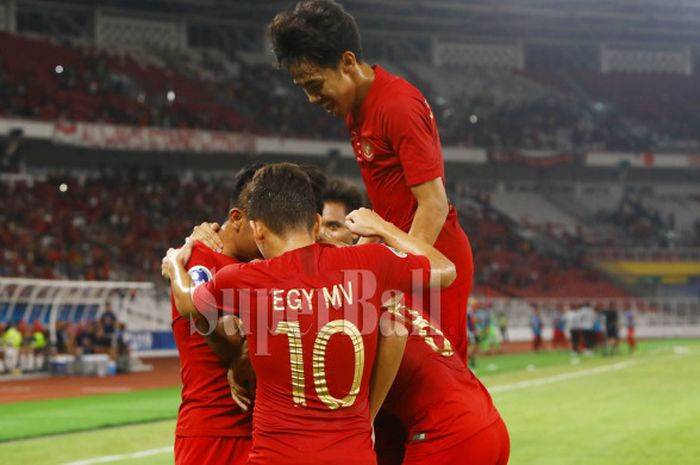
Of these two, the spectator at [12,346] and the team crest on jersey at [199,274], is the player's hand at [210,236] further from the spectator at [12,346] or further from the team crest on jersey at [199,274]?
the spectator at [12,346]

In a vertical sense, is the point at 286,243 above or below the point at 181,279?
above

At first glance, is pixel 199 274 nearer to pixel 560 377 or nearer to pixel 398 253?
pixel 398 253

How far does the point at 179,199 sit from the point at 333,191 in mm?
40832

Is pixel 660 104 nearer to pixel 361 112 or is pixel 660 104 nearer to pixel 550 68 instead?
pixel 550 68

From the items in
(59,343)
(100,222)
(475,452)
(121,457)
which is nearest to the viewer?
(475,452)

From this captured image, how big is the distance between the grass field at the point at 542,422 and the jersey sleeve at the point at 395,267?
7352mm

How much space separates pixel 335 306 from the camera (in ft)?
14.7

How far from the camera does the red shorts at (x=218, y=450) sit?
203 inches

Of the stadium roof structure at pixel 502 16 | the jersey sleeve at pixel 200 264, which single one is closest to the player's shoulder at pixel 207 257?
the jersey sleeve at pixel 200 264

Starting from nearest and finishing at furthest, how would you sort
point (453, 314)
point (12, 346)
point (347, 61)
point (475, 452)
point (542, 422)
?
1. point (475, 452)
2. point (347, 61)
3. point (453, 314)
4. point (542, 422)
5. point (12, 346)

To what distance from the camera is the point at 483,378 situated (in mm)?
25141

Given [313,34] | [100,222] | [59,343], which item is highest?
[313,34]

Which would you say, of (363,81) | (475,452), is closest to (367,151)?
(363,81)

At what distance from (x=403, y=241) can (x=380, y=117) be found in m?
0.63
